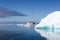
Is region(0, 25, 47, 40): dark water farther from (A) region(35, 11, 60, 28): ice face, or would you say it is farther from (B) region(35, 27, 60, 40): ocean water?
(A) region(35, 11, 60, 28): ice face

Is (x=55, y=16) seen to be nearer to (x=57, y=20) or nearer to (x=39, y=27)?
(x=57, y=20)

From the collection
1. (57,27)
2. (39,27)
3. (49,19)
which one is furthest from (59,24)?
(39,27)

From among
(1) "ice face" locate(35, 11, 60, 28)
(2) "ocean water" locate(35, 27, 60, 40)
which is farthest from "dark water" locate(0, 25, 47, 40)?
(1) "ice face" locate(35, 11, 60, 28)

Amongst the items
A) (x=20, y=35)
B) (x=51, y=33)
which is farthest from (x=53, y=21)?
(x=20, y=35)

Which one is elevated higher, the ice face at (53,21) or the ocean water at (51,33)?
the ice face at (53,21)

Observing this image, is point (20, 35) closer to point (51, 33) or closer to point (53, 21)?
point (51, 33)

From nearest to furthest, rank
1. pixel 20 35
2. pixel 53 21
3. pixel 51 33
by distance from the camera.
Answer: pixel 20 35, pixel 51 33, pixel 53 21

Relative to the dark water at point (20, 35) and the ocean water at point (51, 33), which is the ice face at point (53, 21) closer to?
the ocean water at point (51, 33)

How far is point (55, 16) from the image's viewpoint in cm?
1051

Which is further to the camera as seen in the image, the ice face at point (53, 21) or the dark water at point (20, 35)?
the ice face at point (53, 21)

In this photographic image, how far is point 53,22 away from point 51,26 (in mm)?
370

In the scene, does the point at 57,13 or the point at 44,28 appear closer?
the point at 57,13

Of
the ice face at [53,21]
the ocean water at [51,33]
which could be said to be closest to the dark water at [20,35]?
the ocean water at [51,33]

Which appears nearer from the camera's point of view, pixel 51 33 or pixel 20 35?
pixel 20 35
